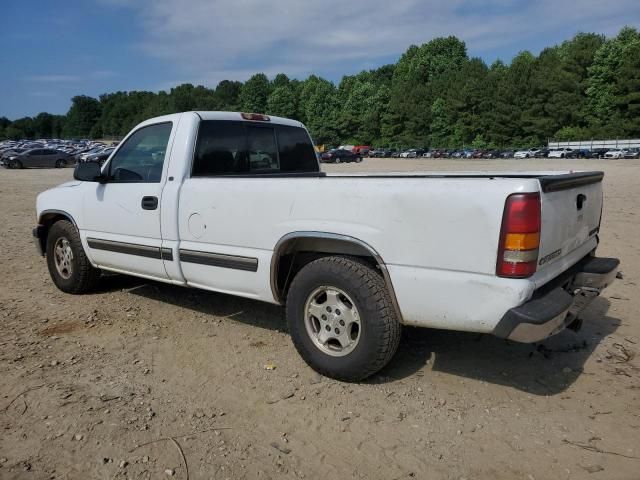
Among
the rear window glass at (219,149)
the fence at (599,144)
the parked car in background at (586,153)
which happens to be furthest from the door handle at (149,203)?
the fence at (599,144)

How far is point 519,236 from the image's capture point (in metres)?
2.84

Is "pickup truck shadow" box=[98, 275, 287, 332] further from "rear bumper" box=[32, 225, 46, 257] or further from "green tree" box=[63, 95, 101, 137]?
"green tree" box=[63, 95, 101, 137]

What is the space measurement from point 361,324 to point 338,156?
4703 cm

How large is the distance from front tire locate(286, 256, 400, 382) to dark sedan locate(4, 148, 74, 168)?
4024 cm

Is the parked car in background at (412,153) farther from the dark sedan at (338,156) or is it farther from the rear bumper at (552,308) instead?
the rear bumper at (552,308)

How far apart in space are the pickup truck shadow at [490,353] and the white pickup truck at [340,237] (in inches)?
23.3

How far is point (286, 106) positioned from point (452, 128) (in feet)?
159

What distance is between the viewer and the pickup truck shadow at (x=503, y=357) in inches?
146

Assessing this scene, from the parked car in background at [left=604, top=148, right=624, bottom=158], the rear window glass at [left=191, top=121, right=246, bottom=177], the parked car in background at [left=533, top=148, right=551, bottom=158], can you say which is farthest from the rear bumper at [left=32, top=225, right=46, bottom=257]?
the parked car in background at [left=533, top=148, right=551, bottom=158]

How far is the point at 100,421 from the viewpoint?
3.16 metres

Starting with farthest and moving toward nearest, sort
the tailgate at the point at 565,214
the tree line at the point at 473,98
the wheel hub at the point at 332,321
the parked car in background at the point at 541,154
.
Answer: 1. the tree line at the point at 473,98
2. the parked car in background at the point at 541,154
3. the wheel hub at the point at 332,321
4. the tailgate at the point at 565,214

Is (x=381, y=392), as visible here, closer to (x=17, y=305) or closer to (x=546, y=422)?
(x=546, y=422)

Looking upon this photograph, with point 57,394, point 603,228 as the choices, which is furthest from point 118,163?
point 603,228

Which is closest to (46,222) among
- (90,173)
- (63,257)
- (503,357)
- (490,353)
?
(63,257)
